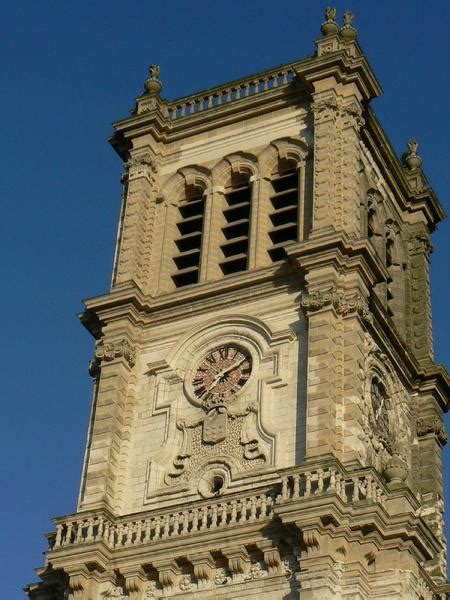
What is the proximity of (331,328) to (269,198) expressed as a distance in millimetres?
6485

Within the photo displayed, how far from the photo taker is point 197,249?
1460 inches

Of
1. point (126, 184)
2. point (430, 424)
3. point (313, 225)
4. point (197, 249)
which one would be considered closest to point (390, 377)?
point (430, 424)

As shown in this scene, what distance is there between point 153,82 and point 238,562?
58.0 feet

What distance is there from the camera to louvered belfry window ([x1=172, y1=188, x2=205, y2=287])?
1447 inches

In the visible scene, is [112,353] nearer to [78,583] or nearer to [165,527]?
[165,527]

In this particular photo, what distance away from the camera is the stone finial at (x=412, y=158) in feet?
139

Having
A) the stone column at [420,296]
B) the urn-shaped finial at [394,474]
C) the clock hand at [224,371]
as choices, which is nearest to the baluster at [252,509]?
the urn-shaped finial at [394,474]

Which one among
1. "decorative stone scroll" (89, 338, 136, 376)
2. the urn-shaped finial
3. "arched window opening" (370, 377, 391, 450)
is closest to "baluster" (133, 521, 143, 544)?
"decorative stone scroll" (89, 338, 136, 376)

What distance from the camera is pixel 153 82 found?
41.5 metres

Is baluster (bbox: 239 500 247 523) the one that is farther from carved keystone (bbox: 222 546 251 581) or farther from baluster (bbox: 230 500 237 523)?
carved keystone (bbox: 222 546 251 581)

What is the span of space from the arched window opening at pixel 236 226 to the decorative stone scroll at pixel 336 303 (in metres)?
3.84

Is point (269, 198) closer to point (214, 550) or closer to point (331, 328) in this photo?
point (331, 328)

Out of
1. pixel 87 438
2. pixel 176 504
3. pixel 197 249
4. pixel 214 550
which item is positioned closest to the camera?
pixel 214 550

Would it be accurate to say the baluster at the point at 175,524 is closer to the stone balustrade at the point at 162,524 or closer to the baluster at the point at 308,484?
the stone balustrade at the point at 162,524
